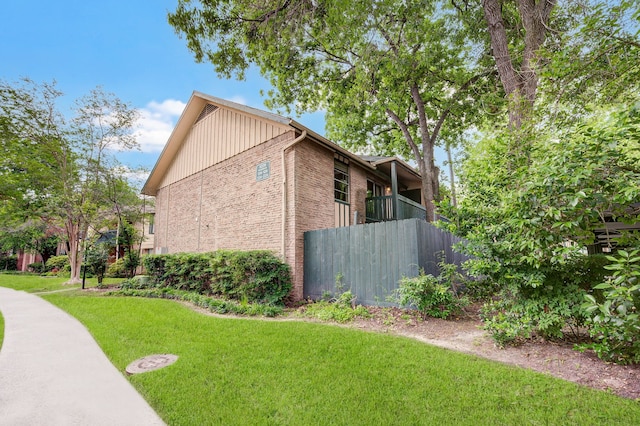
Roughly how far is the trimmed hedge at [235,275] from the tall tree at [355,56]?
4.94m

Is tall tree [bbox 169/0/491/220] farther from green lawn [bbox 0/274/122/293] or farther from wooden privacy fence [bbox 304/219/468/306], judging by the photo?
green lawn [bbox 0/274/122/293]

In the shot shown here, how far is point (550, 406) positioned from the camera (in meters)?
2.70

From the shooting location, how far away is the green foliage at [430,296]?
5.66m

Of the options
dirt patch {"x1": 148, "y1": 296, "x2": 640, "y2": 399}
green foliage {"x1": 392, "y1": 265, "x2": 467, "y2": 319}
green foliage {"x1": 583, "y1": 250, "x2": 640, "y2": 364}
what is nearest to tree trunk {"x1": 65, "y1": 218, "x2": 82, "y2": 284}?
dirt patch {"x1": 148, "y1": 296, "x2": 640, "y2": 399}

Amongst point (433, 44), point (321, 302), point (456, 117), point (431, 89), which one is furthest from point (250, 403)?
point (456, 117)

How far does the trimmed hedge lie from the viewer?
7867 mm

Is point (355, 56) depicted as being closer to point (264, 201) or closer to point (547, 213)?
point (264, 201)

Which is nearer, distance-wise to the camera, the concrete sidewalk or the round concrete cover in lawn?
the concrete sidewalk

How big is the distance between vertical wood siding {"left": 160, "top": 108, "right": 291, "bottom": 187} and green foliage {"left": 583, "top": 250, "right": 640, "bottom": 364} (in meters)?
7.69

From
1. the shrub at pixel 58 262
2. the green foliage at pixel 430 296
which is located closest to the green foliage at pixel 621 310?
the green foliage at pixel 430 296

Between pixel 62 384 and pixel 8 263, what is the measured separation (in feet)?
109

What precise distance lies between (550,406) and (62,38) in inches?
661

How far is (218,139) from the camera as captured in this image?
11.5 meters

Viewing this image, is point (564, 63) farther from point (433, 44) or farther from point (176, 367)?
point (176, 367)
